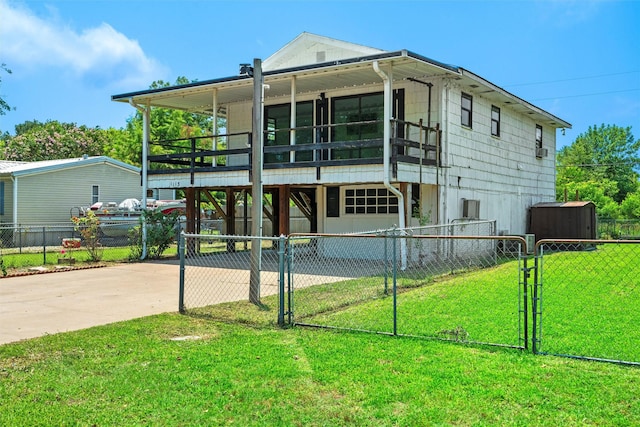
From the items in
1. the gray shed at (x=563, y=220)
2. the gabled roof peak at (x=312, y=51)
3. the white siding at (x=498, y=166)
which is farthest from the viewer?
the gray shed at (x=563, y=220)

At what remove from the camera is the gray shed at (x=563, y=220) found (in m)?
19.2

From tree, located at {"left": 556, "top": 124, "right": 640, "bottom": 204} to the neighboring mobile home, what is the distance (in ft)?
139

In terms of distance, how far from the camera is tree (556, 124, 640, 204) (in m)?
60.2

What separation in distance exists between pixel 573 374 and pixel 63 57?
32.6 meters

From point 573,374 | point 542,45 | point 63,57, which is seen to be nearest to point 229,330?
point 573,374

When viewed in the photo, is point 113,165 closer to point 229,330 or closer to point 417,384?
point 229,330

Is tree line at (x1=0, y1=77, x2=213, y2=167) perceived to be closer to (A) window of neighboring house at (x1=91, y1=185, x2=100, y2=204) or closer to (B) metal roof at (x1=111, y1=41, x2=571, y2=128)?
(A) window of neighboring house at (x1=91, y1=185, x2=100, y2=204)

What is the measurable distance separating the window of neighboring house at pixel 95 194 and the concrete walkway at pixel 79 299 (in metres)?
15.6

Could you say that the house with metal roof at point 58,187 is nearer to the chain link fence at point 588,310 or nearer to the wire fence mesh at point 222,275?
the wire fence mesh at point 222,275

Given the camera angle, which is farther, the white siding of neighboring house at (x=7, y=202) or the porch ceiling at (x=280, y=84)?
the white siding of neighboring house at (x=7, y=202)

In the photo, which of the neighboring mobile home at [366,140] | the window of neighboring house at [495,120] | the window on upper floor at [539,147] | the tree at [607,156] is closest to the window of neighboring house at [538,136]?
the window on upper floor at [539,147]

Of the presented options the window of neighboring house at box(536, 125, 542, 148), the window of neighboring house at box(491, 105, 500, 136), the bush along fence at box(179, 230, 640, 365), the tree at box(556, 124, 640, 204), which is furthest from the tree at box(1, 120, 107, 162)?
the tree at box(556, 124, 640, 204)

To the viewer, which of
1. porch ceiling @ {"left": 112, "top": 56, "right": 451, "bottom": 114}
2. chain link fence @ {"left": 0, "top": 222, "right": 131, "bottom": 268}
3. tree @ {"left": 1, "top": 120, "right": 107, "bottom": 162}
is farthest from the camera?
tree @ {"left": 1, "top": 120, "right": 107, "bottom": 162}

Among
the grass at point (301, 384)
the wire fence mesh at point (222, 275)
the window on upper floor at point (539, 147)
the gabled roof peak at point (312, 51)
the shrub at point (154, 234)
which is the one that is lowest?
the grass at point (301, 384)
